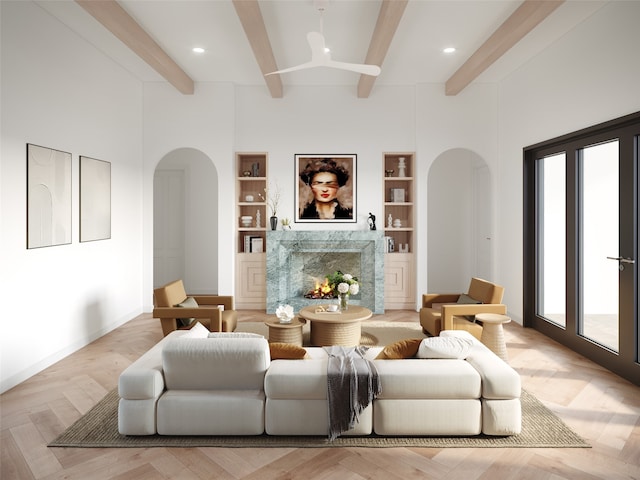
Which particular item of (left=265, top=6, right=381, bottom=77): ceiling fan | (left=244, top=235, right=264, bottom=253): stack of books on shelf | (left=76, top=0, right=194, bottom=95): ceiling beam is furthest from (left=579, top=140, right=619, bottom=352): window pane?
(left=76, top=0, right=194, bottom=95): ceiling beam

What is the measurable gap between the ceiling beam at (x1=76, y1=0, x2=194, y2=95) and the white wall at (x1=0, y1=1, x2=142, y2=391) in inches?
23.8

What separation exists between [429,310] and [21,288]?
13.7 feet

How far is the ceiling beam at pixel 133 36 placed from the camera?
12.9 feet

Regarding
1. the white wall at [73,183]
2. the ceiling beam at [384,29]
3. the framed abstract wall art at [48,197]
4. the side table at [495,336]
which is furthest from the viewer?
the side table at [495,336]

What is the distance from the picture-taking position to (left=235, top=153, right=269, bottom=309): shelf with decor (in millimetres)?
6867

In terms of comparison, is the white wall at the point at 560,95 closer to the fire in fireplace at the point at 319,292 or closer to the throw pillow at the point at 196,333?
the fire in fireplace at the point at 319,292

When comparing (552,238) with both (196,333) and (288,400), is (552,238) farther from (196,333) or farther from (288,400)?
(196,333)

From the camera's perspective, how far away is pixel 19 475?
2504 millimetres

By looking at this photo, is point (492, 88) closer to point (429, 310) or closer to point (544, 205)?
point (544, 205)

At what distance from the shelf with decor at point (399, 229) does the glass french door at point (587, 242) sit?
1734 mm

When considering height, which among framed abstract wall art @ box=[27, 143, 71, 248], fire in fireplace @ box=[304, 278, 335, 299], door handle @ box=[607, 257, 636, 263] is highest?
framed abstract wall art @ box=[27, 143, 71, 248]

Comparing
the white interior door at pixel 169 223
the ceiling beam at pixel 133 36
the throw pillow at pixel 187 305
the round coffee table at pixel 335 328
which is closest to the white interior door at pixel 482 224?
the round coffee table at pixel 335 328

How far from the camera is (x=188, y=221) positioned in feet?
27.6

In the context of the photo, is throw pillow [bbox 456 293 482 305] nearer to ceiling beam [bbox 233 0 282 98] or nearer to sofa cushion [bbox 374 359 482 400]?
sofa cushion [bbox 374 359 482 400]
